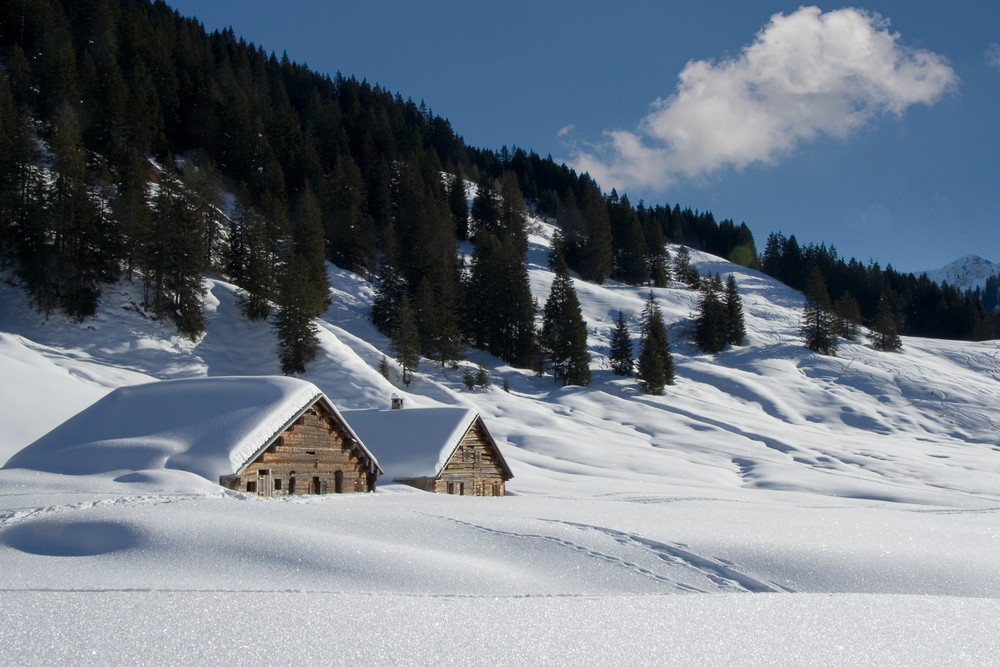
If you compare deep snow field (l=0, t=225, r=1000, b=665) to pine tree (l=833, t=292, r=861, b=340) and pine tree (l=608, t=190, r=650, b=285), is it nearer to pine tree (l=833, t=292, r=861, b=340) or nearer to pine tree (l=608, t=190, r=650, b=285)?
pine tree (l=833, t=292, r=861, b=340)

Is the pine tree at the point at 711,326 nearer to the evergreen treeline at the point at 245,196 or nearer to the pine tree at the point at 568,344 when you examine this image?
the pine tree at the point at 568,344

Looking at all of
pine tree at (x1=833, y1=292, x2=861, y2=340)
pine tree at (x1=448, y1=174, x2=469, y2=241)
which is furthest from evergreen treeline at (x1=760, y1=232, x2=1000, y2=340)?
pine tree at (x1=448, y1=174, x2=469, y2=241)

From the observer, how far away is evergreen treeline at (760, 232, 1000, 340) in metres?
107

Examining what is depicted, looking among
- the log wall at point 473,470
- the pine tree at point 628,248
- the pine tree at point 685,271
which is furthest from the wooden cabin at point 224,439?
the pine tree at point 685,271

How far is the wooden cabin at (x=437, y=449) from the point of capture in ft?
85.0

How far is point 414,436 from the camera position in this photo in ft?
89.8

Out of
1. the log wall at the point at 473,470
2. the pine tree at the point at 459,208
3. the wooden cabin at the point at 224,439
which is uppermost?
the pine tree at the point at 459,208

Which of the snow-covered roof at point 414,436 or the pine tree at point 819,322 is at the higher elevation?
the pine tree at point 819,322

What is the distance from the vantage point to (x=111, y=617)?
6.25 m

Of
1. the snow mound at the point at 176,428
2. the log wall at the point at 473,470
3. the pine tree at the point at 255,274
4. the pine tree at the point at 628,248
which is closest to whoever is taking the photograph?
the snow mound at the point at 176,428

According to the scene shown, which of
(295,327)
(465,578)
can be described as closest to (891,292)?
(295,327)

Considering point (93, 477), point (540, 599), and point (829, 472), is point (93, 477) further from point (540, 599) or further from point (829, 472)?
point (829, 472)

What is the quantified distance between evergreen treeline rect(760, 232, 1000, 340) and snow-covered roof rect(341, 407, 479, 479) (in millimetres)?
84735

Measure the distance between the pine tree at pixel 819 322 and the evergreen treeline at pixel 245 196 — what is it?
23387 millimetres
